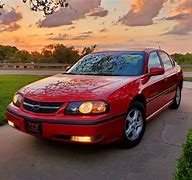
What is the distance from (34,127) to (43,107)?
29 centimetres

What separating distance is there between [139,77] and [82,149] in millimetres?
1457

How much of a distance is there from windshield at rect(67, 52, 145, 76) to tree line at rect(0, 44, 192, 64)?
697 inches

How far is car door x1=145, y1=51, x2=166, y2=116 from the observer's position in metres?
5.21

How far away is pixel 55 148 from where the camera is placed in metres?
4.60

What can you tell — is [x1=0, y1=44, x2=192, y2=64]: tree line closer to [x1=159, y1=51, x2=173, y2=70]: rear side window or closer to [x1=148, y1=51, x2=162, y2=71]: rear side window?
[x1=159, y1=51, x2=173, y2=70]: rear side window

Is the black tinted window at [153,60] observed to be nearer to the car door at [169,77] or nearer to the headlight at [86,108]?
the car door at [169,77]

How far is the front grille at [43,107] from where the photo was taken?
4.05 meters

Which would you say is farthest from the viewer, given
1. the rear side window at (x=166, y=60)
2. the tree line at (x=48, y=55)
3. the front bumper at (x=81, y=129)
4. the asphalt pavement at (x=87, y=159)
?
the tree line at (x=48, y=55)

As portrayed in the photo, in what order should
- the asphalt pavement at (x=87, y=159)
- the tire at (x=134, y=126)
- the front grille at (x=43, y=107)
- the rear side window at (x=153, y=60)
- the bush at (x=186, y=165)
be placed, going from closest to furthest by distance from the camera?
the bush at (x=186, y=165) < the asphalt pavement at (x=87, y=159) < the front grille at (x=43, y=107) < the tire at (x=134, y=126) < the rear side window at (x=153, y=60)

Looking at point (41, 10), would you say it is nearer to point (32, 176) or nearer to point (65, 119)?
point (65, 119)

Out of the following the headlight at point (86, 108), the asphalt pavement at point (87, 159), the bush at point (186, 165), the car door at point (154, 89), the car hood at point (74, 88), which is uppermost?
the bush at point (186, 165)

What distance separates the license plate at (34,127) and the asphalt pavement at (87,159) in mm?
394

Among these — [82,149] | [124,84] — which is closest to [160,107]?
[124,84]

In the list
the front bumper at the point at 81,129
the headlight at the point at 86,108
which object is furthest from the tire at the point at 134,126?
the headlight at the point at 86,108
